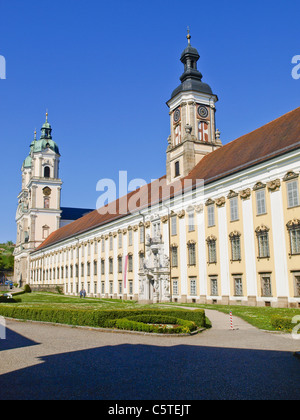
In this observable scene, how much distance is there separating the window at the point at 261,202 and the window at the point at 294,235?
3.04 meters

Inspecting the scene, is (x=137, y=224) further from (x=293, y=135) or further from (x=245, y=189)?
(x=293, y=135)

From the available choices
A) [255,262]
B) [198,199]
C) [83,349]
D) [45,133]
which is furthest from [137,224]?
[45,133]

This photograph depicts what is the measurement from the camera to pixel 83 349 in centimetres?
1477

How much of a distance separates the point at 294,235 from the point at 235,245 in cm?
656

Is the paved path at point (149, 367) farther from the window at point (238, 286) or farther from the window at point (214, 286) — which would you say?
the window at point (214, 286)

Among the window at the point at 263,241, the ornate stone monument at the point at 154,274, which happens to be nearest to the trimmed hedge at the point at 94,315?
the window at the point at 263,241

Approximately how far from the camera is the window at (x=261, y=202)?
111 feet

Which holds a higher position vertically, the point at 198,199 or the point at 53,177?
the point at 53,177

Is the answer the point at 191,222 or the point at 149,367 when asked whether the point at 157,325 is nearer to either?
the point at 149,367

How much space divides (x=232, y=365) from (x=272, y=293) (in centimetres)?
2203

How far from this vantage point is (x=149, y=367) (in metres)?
11.5

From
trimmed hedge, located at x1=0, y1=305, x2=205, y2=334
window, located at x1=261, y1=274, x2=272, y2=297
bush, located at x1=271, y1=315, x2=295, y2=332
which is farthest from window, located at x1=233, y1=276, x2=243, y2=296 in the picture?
bush, located at x1=271, y1=315, x2=295, y2=332

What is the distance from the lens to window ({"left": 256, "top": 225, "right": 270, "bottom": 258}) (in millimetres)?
33250

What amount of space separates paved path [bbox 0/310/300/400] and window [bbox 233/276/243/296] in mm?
17306
